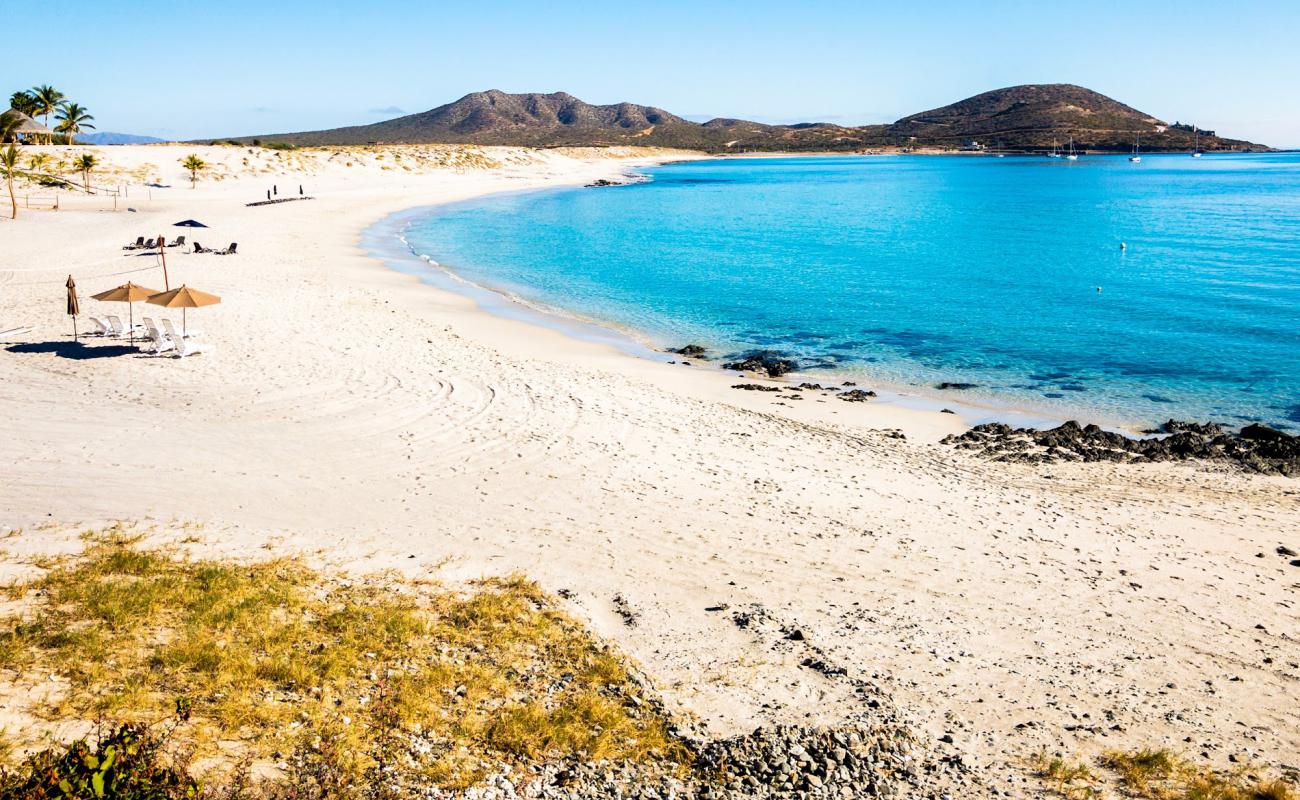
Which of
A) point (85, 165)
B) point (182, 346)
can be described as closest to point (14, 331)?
point (182, 346)

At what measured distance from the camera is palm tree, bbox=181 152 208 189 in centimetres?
6775

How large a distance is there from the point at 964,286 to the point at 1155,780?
115 ft

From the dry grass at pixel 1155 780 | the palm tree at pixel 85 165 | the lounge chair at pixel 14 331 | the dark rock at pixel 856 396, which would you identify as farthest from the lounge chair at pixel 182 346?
the palm tree at pixel 85 165

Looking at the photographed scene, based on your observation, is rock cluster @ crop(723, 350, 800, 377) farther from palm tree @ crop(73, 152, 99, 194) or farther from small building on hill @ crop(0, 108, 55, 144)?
small building on hill @ crop(0, 108, 55, 144)

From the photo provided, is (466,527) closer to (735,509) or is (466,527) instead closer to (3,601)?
(735,509)

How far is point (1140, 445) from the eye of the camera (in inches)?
695

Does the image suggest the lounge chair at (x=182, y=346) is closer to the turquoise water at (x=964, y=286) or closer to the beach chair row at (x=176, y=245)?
the turquoise water at (x=964, y=286)

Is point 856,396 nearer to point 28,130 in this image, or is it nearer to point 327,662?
point 327,662

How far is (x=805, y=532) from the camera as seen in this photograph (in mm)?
12258

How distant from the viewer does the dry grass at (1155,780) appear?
271 inches

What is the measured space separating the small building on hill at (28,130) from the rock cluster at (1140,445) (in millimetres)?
85496

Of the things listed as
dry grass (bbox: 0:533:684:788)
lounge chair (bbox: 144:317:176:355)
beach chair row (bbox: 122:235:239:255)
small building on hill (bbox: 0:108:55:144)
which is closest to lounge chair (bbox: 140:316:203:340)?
lounge chair (bbox: 144:317:176:355)

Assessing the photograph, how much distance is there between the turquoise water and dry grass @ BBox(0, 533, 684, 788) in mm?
17339

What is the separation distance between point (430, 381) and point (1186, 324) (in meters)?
27.8
